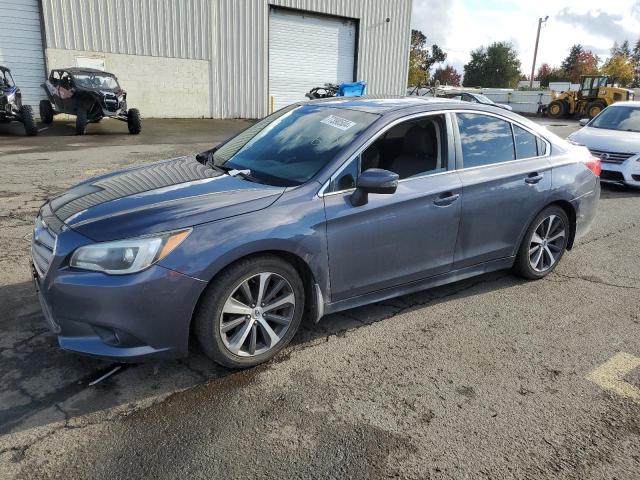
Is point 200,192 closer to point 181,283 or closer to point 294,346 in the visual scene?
point 181,283

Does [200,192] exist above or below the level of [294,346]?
above

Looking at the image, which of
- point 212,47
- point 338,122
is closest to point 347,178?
point 338,122

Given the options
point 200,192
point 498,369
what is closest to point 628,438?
point 498,369

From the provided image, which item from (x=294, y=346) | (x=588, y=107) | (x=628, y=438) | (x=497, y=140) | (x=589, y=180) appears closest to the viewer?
(x=628, y=438)

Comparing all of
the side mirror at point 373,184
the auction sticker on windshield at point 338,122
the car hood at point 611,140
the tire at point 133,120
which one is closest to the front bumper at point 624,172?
the car hood at point 611,140

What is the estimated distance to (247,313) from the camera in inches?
119

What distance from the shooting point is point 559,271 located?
16.3ft

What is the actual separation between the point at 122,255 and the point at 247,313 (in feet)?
2.56

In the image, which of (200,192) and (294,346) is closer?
(200,192)

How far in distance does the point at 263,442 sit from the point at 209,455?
263 mm

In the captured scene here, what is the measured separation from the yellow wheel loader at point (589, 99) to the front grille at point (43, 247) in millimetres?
30113

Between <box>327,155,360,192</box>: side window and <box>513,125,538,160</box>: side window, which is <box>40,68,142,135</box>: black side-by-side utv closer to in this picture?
<box>513,125,538,160</box>: side window

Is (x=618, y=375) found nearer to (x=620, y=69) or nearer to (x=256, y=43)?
(x=256, y=43)

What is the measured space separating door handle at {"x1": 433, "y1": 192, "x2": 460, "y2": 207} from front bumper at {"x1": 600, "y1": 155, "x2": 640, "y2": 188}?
651 cm
